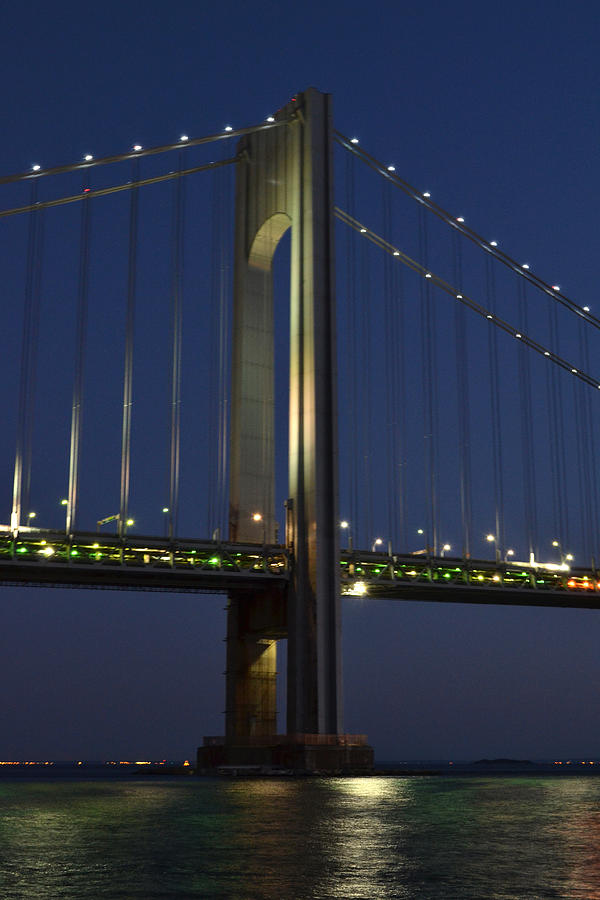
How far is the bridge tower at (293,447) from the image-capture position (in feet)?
174

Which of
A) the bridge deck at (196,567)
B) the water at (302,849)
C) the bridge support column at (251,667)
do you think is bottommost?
the water at (302,849)

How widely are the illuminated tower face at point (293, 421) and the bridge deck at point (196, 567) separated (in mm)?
2207

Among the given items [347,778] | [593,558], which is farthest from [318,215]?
[593,558]

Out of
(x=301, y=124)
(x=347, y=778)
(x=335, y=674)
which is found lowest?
(x=347, y=778)

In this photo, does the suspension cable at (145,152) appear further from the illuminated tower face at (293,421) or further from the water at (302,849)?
the water at (302,849)

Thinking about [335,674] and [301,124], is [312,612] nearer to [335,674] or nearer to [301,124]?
[335,674]

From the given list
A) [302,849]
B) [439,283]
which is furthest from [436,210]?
[302,849]

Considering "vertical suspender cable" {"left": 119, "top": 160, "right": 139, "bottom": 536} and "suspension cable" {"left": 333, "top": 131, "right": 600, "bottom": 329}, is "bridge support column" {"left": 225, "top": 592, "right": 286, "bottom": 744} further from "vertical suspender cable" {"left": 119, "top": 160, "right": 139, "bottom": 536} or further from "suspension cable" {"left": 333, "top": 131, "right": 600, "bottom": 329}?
"suspension cable" {"left": 333, "top": 131, "right": 600, "bottom": 329}

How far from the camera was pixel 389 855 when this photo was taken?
58.9ft

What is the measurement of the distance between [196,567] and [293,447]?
23.5 ft

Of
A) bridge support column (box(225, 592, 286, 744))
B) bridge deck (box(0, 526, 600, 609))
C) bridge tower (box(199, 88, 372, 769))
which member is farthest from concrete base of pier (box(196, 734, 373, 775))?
bridge deck (box(0, 526, 600, 609))

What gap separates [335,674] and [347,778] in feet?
15.3

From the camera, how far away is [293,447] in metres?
55.7

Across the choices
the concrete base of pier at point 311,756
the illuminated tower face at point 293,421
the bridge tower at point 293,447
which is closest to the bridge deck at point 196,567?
the bridge tower at point 293,447
